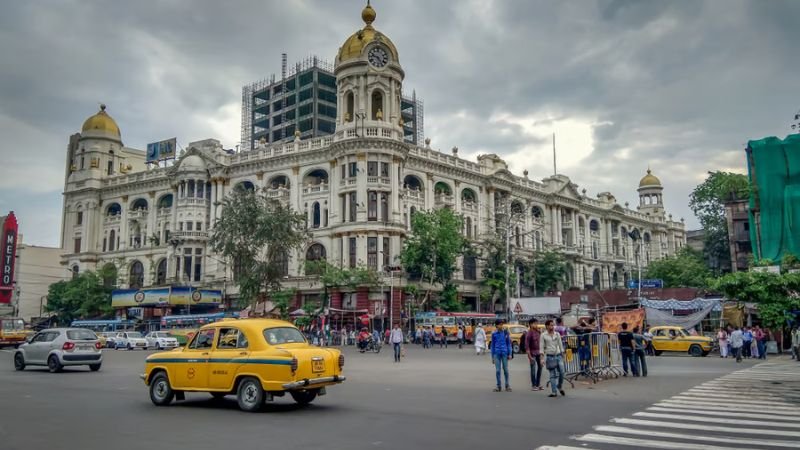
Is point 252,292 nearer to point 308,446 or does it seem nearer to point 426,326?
point 426,326

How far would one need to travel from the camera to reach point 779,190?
2566cm

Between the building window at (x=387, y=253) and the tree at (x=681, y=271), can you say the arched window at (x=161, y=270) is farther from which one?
the tree at (x=681, y=271)

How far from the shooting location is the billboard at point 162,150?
73312mm

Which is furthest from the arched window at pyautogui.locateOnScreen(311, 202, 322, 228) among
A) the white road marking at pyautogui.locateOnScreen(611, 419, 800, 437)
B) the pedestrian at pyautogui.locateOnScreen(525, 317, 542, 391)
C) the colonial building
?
the white road marking at pyautogui.locateOnScreen(611, 419, 800, 437)

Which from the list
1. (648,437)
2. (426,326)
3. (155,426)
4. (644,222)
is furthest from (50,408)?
(644,222)

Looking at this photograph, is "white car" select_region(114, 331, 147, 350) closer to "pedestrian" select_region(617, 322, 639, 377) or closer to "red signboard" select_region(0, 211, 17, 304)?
"red signboard" select_region(0, 211, 17, 304)

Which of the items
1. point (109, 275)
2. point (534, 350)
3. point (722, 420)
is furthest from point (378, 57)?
point (722, 420)

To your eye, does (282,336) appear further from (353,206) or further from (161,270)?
(161,270)

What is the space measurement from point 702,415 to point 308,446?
288 inches

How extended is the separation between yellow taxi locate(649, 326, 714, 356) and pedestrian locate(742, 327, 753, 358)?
5.34ft

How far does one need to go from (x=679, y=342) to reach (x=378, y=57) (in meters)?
36.9

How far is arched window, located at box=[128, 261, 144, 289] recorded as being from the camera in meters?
69.1

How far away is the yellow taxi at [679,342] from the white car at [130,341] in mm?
34821

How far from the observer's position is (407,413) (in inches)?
483
